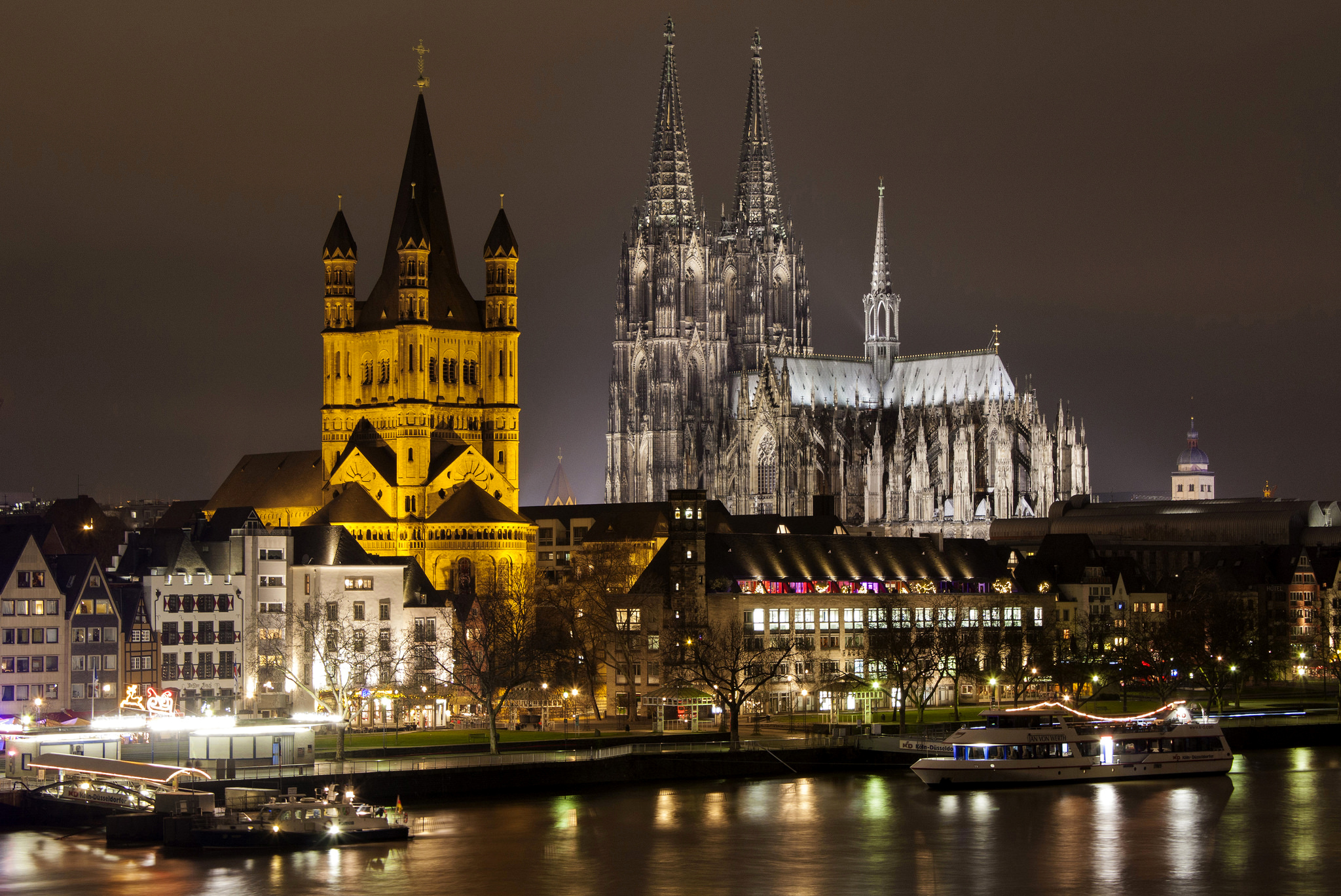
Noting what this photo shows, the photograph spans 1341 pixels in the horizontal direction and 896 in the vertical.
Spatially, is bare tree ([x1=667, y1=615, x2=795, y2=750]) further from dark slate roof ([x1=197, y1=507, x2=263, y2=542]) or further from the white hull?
dark slate roof ([x1=197, y1=507, x2=263, y2=542])

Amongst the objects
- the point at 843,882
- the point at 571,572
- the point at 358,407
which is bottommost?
the point at 843,882

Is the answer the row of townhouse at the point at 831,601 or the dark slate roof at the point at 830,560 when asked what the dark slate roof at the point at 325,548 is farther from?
the dark slate roof at the point at 830,560

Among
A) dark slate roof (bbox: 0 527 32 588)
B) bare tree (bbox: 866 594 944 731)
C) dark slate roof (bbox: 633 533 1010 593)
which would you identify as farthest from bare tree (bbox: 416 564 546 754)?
dark slate roof (bbox: 0 527 32 588)

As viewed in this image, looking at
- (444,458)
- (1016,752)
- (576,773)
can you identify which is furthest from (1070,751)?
(444,458)

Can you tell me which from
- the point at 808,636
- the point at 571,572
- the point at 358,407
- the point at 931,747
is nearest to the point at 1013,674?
the point at 808,636

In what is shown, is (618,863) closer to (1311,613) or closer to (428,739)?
(428,739)

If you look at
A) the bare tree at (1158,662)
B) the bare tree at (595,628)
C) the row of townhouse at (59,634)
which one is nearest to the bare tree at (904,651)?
the bare tree at (1158,662)
